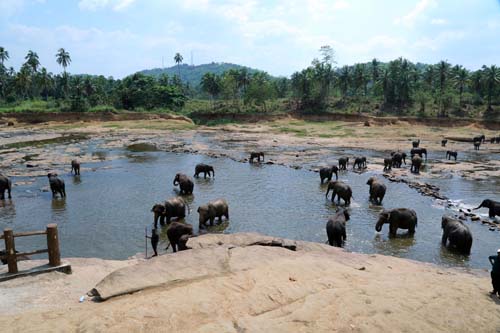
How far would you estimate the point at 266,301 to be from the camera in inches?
372

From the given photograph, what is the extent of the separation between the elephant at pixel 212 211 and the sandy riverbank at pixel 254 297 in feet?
16.4

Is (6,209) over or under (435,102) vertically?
under

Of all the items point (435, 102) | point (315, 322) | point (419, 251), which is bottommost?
point (419, 251)

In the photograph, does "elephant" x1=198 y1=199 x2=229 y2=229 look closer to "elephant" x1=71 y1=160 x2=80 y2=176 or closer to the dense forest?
"elephant" x1=71 y1=160 x2=80 y2=176

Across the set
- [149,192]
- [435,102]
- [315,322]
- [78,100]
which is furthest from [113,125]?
[315,322]

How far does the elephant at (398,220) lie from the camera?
1700 cm

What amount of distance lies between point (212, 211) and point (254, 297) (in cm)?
883

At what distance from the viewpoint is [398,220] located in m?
17.0

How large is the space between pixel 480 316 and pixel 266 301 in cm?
455

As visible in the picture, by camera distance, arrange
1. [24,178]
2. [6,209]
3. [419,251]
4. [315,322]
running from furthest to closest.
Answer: [24,178]
[6,209]
[419,251]
[315,322]

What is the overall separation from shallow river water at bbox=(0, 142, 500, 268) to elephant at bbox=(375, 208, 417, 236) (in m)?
0.37

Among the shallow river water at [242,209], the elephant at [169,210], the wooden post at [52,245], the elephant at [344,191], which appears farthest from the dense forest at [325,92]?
the wooden post at [52,245]

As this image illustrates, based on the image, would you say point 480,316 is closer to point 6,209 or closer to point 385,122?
point 6,209

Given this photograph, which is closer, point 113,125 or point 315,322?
point 315,322
